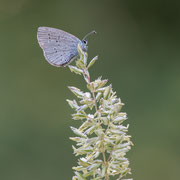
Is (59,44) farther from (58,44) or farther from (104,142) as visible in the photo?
(104,142)

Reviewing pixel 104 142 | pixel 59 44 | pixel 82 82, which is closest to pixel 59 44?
pixel 59 44

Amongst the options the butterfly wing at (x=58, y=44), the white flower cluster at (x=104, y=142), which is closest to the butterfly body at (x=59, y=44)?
the butterfly wing at (x=58, y=44)

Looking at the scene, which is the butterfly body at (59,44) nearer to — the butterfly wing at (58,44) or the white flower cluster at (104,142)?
the butterfly wing at (58,44)

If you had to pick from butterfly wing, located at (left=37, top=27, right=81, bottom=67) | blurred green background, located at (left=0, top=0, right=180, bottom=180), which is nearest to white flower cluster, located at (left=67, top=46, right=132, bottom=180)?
butterfly wing, located at (left=37, top=27, right=81, bottom=67)
